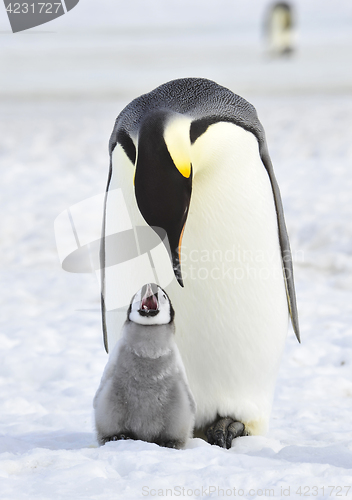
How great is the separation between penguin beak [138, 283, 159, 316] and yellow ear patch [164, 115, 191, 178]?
40 centimetres

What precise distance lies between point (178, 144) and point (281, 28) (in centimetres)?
2285

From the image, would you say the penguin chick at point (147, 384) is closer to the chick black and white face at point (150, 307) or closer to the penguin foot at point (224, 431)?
the chick black and white face at point (150, 307)

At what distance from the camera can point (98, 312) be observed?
4664 millimetres

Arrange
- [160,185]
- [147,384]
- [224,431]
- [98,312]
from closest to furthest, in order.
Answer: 1. [160,185]
2. [147,384]
3. [224,431]
4. [98,312]

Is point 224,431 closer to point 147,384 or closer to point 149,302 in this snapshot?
point 147,384

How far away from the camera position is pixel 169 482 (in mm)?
1794

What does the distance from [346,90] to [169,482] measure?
44.4ft

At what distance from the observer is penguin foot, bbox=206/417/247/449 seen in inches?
97.9

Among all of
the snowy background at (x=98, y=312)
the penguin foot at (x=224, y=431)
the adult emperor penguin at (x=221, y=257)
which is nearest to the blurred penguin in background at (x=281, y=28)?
the snowy background at (x=98, y=312)

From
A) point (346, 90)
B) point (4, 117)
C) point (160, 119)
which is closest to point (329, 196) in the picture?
point (160, 119)

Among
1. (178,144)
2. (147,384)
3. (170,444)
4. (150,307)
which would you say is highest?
(178,144)

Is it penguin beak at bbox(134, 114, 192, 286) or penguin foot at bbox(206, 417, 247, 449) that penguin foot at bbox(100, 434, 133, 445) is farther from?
penguin beak at bbox(134, 114, 192, 286)

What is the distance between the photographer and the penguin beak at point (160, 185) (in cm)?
208

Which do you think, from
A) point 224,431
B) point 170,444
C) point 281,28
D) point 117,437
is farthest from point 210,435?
point 281,28
